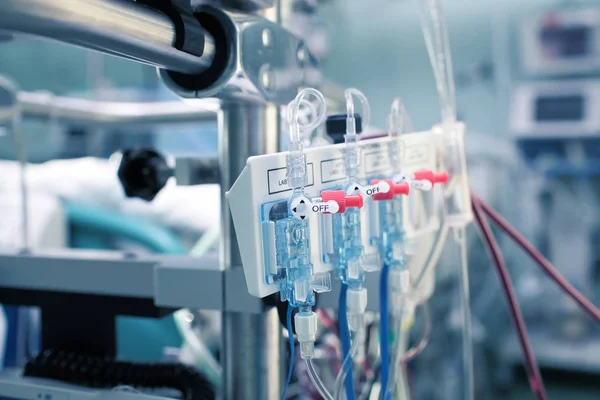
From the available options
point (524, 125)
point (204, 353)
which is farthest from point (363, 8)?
point (204, 353)

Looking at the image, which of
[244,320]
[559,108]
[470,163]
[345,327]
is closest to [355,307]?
[345,327]

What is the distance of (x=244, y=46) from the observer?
0.52 m

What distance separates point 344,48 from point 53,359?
357cm

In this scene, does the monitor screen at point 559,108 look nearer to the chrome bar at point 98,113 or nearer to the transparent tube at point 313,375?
the chrome bar at point 98,113

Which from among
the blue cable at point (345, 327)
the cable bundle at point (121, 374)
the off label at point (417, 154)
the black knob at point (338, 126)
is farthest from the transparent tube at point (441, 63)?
the cable bundle at point (121, 374)

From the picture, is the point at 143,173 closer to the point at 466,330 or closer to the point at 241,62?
the point at 241,62

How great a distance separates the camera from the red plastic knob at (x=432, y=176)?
2.04 ft

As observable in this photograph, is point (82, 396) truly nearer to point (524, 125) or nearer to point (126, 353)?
point (126, 353)

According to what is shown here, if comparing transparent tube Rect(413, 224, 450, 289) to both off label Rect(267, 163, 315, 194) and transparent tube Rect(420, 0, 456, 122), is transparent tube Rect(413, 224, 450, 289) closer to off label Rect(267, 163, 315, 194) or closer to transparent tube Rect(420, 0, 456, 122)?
transparent tube Rect(420, 0, 456, 122)

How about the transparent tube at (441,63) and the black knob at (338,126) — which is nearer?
the black knob at (338,126)

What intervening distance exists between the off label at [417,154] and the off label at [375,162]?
0.03 m

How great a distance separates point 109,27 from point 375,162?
288 millimetres

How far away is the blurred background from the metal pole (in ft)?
1.63

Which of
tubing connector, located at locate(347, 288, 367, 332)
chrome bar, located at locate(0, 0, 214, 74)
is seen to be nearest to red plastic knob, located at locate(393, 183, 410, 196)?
tubing connector, located at locate(347, 288, 367, 332)
